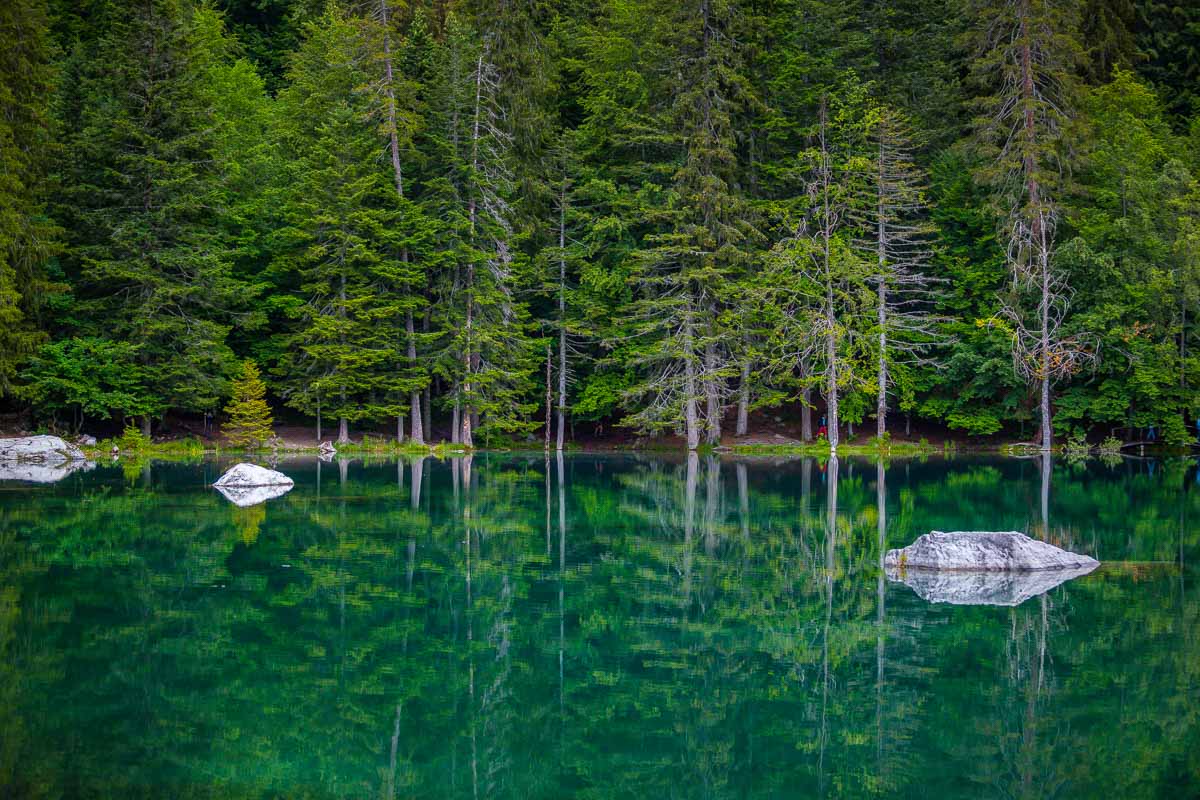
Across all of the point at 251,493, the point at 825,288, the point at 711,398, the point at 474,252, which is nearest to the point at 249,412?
the point at 474,252

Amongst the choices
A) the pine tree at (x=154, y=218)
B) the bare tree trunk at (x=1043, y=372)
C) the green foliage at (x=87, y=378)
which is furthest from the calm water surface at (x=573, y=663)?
the bare tree trunk at (x=1043, y=372)

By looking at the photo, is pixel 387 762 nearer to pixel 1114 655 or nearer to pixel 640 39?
pixel 1114 655

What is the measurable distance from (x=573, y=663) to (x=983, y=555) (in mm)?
7030

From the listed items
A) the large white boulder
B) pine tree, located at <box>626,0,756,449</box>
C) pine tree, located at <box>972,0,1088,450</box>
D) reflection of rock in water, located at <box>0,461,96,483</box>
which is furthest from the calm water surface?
pine tree, located at <box>972,0,1088,450</box>

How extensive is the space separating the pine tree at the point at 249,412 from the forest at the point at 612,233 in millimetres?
1516

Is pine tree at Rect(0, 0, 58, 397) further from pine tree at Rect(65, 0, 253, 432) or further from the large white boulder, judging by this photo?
the large white boulder

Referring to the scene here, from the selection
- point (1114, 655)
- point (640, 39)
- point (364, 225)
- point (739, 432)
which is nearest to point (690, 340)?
point (739, 432)

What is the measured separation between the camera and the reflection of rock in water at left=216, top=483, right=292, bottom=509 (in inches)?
861

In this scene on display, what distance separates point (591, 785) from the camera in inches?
264

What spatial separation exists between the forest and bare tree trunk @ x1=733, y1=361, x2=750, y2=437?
18 cm

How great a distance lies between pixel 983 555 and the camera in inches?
551

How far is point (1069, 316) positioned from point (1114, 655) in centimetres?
3603

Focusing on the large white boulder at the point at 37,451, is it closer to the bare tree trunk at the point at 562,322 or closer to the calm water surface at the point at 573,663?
the calm water surface at the point at 573,663

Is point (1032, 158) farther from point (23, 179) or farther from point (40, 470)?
point (23, 179)
